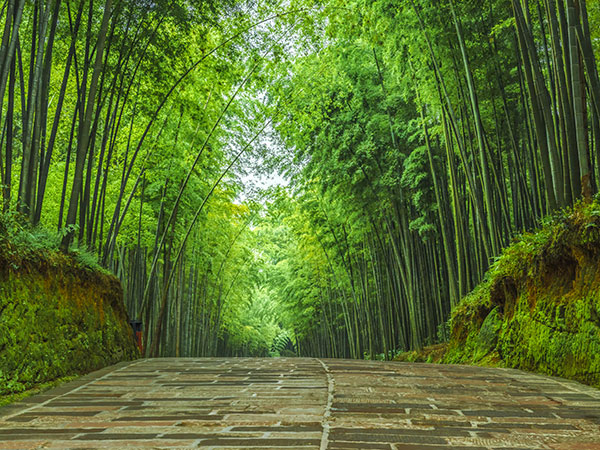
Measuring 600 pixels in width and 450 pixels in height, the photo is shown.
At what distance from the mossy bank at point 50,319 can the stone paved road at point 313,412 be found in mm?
212

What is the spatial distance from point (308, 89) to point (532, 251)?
482cm

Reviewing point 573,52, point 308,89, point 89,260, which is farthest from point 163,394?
point 308,89

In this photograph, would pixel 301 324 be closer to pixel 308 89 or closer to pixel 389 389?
pixel 308 89

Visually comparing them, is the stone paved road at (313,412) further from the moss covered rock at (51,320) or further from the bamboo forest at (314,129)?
the bamboo forest at (314,129)

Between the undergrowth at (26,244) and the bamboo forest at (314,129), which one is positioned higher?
the bamboo forest at (314,129)

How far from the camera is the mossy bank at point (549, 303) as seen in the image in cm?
307

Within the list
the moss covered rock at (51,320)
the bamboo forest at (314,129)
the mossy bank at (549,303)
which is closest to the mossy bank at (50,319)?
the moss covered rock at (51,320)

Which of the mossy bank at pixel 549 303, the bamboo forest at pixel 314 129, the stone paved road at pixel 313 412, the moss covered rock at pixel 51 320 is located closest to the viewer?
the stone paved road at pixel 313 412

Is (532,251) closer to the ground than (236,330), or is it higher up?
higher up

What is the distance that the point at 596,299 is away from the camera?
300 cm

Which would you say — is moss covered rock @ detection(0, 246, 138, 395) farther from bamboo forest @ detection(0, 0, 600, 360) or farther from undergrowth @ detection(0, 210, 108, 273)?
bamboo forest @ detection(0, 0, 600, 360)

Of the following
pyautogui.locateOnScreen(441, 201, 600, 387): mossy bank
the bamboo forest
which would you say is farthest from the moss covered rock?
pyautogui.locateOnScreen(441, 201, 600, 387): mossy bank

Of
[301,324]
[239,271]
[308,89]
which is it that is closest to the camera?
[308,89]

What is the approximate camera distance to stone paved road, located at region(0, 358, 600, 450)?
182 cm
